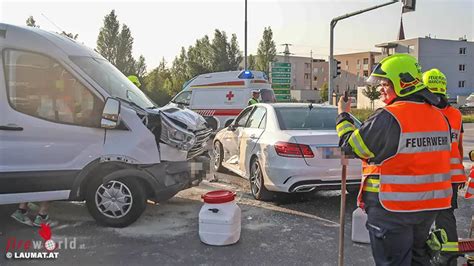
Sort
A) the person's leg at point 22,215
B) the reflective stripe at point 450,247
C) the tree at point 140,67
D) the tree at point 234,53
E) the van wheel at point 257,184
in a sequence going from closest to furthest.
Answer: the reflective stripe at point 450,247 < the person's leg at point 22,215 < the van wheel at point 257,184 < the tree at point 140,67 < the tree at point 234,53

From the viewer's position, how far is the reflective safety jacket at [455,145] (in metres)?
3.95

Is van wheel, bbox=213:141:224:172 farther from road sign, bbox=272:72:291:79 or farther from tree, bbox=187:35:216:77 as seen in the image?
tree, bbox=187:35:216:77

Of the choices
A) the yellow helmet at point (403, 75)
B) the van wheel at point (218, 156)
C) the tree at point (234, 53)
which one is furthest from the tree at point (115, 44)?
the yellow helmet at point (403, 75)

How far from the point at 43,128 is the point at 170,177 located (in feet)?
5.01

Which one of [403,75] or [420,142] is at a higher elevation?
[403,75]

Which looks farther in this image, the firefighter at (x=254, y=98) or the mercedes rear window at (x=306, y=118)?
the firefighter at (x=254, y=98)

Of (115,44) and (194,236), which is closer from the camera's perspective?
(194,236)

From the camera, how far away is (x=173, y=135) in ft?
17.1

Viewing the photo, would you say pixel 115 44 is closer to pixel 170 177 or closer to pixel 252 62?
pixel 252 62

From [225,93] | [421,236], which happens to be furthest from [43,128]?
[225,93]

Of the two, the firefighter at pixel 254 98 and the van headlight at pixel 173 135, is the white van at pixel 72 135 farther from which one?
the firefighter at pixel 254 98

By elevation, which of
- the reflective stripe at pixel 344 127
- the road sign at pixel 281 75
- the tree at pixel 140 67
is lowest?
the reflective stripe at pixel 344 127

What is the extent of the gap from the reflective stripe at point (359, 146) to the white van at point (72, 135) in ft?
9.34

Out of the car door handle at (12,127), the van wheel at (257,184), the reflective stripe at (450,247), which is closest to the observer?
the reflective stripe at (450,247)
